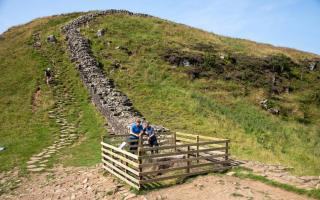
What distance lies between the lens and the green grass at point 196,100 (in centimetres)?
2328

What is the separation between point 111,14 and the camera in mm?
58031

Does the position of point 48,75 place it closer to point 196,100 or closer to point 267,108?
point 196,100

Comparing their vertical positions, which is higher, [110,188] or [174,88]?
[174,88]

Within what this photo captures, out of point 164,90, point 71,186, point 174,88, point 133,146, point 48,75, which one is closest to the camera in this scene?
point 71,186

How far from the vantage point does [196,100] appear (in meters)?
32.0

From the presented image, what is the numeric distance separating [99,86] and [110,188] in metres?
17.9

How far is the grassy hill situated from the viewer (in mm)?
23719

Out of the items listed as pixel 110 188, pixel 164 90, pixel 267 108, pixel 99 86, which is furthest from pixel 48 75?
pixel 110 188

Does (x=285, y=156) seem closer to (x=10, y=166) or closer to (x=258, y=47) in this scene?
(x=10, y=166)

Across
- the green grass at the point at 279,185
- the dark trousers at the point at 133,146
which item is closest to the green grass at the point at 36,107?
the dark trousers at the point at 133,146

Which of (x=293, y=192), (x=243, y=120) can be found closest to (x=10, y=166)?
(x=293, y=192)

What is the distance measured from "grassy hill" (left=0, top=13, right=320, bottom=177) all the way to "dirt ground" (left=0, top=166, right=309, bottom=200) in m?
2.23

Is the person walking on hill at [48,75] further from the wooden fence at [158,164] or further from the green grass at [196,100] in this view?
the wooden fence at [158,164]

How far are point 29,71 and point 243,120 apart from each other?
2231cm
